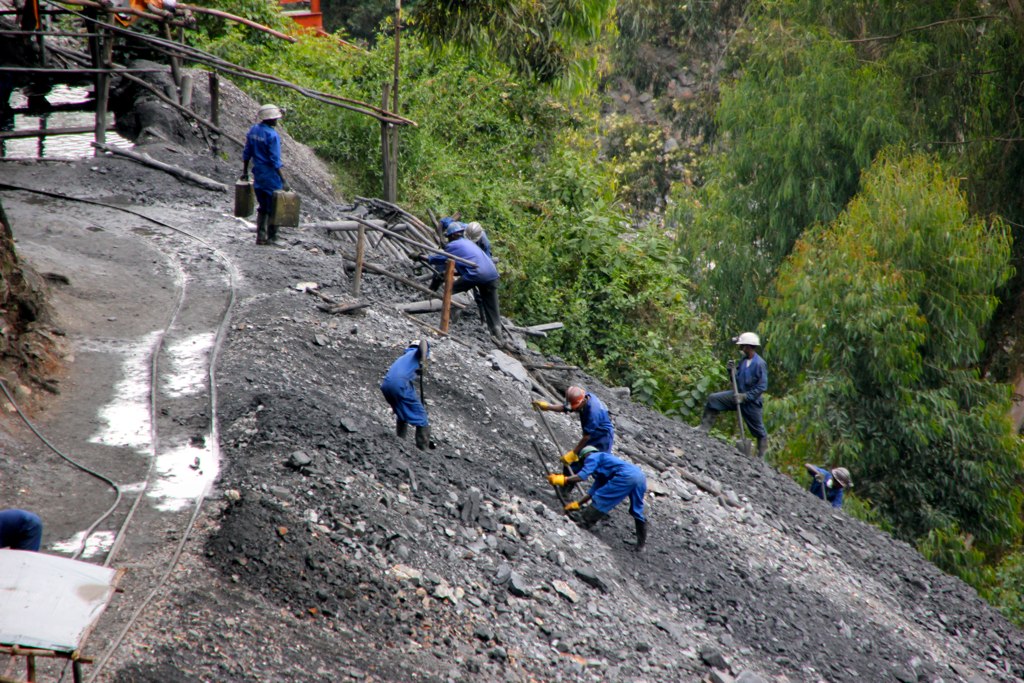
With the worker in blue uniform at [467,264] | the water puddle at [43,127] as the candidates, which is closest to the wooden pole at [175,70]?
the water puddle at [43,127]

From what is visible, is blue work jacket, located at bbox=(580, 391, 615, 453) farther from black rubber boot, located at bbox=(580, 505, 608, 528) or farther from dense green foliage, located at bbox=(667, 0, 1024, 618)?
dense green foliage, located at bbox=(667, 0, 1024, 618)

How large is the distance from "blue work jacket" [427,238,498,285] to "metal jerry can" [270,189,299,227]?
180cm

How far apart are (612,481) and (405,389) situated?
2.08m

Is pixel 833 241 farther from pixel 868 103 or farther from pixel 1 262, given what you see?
pixel 1 262

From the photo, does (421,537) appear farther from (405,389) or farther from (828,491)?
(828,491)

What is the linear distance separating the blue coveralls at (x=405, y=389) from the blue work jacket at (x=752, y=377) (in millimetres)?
5941

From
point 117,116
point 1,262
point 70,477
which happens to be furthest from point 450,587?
point 117,116

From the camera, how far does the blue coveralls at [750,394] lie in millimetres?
13844

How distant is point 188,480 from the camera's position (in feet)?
25.6

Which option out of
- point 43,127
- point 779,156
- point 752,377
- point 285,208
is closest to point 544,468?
point 752,377

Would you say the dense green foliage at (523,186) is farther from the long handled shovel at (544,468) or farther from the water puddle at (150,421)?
the water puddle at (150,421)

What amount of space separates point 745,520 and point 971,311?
25.1ft

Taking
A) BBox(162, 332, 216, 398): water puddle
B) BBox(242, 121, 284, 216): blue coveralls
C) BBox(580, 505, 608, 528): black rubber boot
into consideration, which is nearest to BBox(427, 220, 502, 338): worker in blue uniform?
BBox(242, 121, 284, 216): blue coveralls

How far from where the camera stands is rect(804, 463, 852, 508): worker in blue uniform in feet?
48.0
